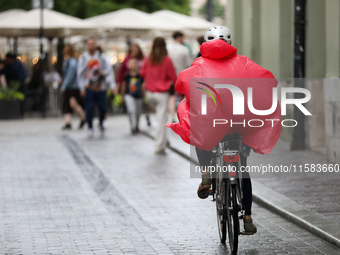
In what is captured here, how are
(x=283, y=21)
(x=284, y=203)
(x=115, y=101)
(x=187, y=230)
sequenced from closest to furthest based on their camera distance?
1. (x=187, y=230)
2. (x=284, y=203)
3. (x=283, y=21)
4. (x=115, y=101)

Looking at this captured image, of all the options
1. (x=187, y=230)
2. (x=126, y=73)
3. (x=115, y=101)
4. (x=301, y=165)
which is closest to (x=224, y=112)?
(x=187, y=230)

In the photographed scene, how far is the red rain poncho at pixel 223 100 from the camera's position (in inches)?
213

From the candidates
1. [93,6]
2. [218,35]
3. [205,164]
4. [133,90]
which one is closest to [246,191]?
[205,164]

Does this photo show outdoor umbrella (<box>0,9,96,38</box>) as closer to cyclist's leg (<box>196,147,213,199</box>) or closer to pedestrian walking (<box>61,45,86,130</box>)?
pedestrian walking (<box>61,45,86,130</box>)

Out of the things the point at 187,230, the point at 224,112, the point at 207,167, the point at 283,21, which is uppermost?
the point at 283,21

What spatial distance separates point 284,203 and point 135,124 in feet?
27.4

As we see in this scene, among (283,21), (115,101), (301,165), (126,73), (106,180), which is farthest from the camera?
(115,101)

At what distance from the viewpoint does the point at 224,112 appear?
546cm

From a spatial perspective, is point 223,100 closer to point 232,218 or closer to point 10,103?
point 232,218

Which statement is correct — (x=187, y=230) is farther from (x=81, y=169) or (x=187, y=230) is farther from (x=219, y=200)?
(x=81, y=169)

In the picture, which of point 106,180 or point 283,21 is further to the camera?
point 283,21

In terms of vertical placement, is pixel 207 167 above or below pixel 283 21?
below

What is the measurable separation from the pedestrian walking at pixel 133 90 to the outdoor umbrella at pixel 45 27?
256 inches

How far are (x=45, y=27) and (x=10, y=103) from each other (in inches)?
105
